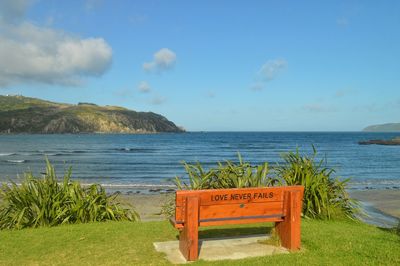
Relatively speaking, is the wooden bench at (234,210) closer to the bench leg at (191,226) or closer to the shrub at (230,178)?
the bench leg at (191,226)

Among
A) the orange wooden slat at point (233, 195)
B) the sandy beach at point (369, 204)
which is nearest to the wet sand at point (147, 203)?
the sandy beach at point (369, 204)

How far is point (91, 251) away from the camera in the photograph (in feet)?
19.0

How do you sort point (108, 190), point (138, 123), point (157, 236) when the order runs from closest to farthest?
1. point (157, 236)
2. point (108, 190)
3. point (138, 123)

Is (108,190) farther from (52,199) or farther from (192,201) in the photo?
(192,201)

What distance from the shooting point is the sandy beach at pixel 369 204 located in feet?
39.7

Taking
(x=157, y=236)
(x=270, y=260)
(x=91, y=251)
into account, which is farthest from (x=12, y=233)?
(x=270, y=260)

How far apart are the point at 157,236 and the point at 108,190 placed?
14.0 m

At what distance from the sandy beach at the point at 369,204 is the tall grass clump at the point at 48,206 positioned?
240cm

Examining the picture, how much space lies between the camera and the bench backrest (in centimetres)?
527

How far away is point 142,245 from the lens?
6070mm

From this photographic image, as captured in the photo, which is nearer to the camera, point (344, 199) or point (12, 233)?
point (12, 233)

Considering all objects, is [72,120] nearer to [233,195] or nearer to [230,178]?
[230,178]

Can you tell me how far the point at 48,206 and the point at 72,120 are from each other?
531 ft

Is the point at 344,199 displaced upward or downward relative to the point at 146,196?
upward
